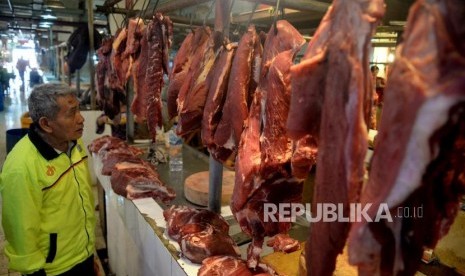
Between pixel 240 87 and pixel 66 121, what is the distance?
1570mm

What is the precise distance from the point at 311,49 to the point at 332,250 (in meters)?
0.57

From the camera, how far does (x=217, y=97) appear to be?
6.12ft

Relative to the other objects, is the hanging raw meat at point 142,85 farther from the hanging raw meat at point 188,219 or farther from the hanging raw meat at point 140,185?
the hanging raw meat at point 188,219

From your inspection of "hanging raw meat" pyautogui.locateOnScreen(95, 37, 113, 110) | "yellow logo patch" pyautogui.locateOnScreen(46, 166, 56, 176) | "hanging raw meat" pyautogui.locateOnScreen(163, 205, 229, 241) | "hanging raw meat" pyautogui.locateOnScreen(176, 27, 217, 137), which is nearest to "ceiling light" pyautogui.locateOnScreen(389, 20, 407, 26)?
"hanging raw meat" pyautogui.locateOnScreen(176, 27, 217, 137)

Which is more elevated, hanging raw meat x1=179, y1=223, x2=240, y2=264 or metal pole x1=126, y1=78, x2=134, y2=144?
metal pole x1=126, y1=78, x2=134, y2=144

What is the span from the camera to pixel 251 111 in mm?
1617

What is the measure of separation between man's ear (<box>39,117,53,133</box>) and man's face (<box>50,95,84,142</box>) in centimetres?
2

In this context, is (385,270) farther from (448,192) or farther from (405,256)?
(448,192)

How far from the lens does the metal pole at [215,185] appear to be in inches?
92.7

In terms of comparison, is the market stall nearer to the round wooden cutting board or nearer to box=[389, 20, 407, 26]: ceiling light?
the round wooden cutting board

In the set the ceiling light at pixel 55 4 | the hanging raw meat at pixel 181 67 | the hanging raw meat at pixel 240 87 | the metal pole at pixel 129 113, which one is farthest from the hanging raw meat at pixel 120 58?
the ceiling light at pixel 55 4

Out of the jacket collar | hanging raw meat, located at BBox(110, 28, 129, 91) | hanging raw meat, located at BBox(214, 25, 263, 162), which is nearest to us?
hanging raw meat, located at BBox(214, 25, 263, 162)

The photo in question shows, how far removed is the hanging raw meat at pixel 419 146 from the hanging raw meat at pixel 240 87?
92 cm

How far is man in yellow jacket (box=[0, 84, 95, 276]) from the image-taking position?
2.45m
